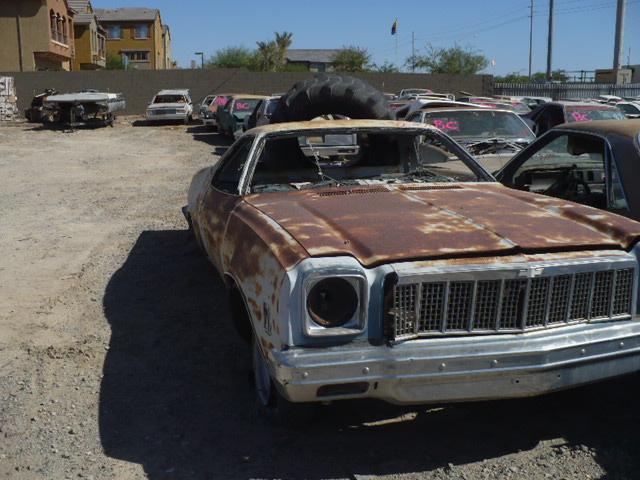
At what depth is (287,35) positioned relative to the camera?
2867 inches

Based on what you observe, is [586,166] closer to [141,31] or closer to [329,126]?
[329,126]

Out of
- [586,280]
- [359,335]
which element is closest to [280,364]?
[359,335]

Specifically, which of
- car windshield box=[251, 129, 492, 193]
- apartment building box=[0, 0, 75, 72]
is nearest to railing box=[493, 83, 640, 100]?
apartment building box=[0, 0, 75, 72]

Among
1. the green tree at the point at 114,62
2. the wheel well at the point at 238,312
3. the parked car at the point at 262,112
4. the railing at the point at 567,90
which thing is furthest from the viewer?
the green tree at the point at 114,62

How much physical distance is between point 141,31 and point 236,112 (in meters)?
54.3

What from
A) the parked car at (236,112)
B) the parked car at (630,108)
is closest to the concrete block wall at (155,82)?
the parked car at (236,112)

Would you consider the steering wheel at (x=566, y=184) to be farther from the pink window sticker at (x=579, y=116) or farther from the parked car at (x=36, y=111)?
the parked car at (x=36, y=111)

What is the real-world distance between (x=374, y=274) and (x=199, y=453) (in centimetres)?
123

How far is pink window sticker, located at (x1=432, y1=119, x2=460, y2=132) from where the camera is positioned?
9789 mm

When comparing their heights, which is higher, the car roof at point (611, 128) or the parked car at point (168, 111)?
the car roof at point (611, 128)

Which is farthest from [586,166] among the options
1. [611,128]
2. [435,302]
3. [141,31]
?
[141,31]

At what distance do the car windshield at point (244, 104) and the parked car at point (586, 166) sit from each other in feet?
56.2

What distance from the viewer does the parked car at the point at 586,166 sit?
4625 millimetres

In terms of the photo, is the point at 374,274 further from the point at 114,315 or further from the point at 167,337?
the point at 114,315
